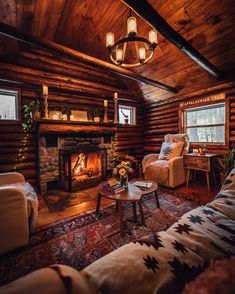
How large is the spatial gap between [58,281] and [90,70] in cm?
479

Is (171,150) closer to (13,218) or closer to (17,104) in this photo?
(13,218)

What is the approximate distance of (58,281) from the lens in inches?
19.7

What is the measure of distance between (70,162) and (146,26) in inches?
131

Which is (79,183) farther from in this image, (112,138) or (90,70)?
(90,70)

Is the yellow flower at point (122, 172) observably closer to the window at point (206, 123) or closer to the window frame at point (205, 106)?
the window frame at point (205, 106)

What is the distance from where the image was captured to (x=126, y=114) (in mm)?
5566

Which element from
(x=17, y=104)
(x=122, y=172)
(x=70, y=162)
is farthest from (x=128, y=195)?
(x=17, y=104)

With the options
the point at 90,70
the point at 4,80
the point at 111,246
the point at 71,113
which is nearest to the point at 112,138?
the point at 71,113

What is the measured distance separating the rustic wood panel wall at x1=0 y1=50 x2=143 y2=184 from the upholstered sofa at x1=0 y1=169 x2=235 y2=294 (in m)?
3.50

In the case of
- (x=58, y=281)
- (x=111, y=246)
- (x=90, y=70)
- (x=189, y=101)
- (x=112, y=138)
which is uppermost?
(x=90, y=70)

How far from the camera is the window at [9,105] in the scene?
11.1ft

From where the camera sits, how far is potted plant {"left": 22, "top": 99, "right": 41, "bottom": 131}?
3.38 meters

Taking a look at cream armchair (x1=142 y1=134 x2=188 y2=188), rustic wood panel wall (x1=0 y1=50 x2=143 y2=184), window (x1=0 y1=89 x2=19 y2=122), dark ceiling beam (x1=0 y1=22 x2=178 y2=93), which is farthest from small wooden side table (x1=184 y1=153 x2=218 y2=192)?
window (x1=0 y1=89 x2=19 y2=122)

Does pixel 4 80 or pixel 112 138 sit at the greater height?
pixel 4 80
